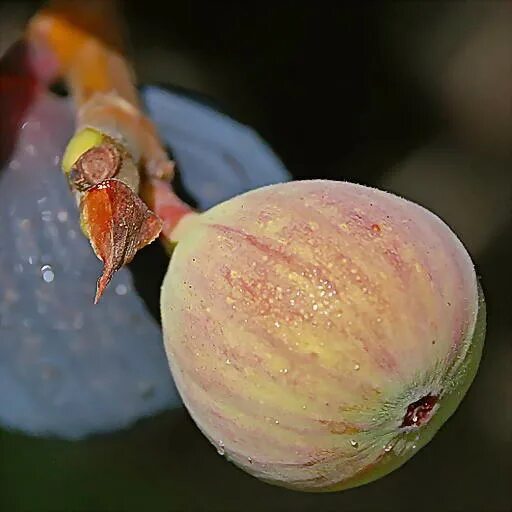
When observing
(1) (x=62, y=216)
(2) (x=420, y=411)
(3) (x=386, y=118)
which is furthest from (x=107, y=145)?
(3) (x=386, y=118)

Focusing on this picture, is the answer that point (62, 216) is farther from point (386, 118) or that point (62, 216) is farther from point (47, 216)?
point (386, 118)

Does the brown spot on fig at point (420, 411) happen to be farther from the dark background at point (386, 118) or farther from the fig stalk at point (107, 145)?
the dark background at point (386, 118)

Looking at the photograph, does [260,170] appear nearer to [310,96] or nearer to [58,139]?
[58,139]

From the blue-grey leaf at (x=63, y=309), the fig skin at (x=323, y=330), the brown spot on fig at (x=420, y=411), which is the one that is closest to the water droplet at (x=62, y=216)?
the blue-grey leaf at (x=63, y=309)

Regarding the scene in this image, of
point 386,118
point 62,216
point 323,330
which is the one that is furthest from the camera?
point 386,118

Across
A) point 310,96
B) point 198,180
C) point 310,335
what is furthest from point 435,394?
point 310,96
